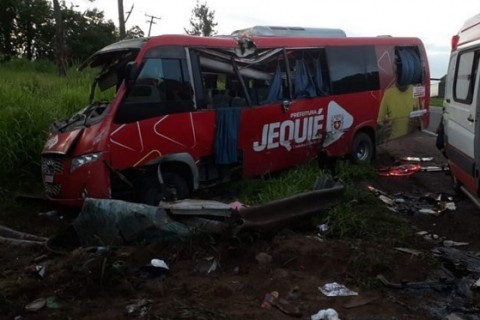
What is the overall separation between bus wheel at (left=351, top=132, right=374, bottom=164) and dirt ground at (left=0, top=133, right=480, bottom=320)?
4.49 meters

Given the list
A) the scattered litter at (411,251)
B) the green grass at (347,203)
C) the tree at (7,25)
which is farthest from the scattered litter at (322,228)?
the tree at (7,25)

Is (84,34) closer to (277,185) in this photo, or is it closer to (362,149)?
(362,149)

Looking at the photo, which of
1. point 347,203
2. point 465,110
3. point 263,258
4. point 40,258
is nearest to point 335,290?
point 263,258

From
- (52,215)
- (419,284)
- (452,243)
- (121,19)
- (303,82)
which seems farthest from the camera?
(121,19)

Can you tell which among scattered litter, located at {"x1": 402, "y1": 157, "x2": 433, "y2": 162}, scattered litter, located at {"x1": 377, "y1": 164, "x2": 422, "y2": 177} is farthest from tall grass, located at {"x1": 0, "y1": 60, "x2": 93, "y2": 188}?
scattered litter, located at {"x1": 402, "y1": 157, "x2": 433, "y2": 162}

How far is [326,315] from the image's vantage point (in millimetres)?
3807

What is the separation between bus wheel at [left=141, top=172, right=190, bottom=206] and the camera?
7.01 meters

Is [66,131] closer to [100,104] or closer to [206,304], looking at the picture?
[100,104]

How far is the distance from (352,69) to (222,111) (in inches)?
126

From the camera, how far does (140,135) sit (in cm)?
688

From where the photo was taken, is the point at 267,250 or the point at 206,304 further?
the point at 267,250

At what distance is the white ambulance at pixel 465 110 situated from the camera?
6203mm

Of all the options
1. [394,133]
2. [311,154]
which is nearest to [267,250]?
[311,154]

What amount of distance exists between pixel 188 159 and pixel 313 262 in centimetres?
301
